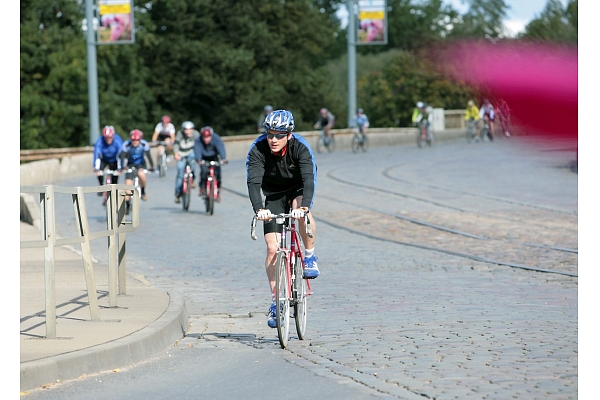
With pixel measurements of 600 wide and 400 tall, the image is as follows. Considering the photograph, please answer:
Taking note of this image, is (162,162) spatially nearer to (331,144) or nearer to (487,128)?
(331,144)

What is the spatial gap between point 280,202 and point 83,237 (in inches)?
60.0

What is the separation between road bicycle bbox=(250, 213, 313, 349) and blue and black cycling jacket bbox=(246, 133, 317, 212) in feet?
0.58

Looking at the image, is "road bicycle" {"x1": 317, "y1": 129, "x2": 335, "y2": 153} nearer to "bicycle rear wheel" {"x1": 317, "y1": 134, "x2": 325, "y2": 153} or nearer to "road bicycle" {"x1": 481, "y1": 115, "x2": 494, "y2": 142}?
"bicycle rear wheel" {"x1": 317, "y1": 134, "x2": 325, "y2": 153}

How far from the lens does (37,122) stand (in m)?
60.7

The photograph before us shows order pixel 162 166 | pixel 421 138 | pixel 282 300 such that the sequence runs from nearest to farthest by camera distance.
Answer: pixel 282 300 → pixel 162 166 → pixel 421 138

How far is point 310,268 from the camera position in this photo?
7.96m

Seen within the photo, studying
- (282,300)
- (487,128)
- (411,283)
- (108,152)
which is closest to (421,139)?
(108,152)

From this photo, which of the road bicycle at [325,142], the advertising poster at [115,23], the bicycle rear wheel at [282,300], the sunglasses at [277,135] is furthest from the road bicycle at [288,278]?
the road bicycle at [325,142]

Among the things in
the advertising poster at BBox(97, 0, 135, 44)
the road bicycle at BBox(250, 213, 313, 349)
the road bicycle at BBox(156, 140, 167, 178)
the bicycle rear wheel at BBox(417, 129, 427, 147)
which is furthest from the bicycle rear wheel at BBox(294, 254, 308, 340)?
the bicycle rear wheel at BBox(417, 129, 427, 147)

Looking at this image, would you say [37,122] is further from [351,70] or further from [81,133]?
[351,70]

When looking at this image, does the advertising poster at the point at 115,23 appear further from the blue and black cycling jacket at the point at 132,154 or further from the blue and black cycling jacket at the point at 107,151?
the blue and black cycling jacket at the point at 107,151

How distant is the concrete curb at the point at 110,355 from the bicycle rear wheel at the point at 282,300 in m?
0.86

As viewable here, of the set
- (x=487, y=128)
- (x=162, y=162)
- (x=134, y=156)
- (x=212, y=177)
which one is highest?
(x=487, y=128)

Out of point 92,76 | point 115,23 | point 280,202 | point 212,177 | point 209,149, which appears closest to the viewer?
point 280,202
